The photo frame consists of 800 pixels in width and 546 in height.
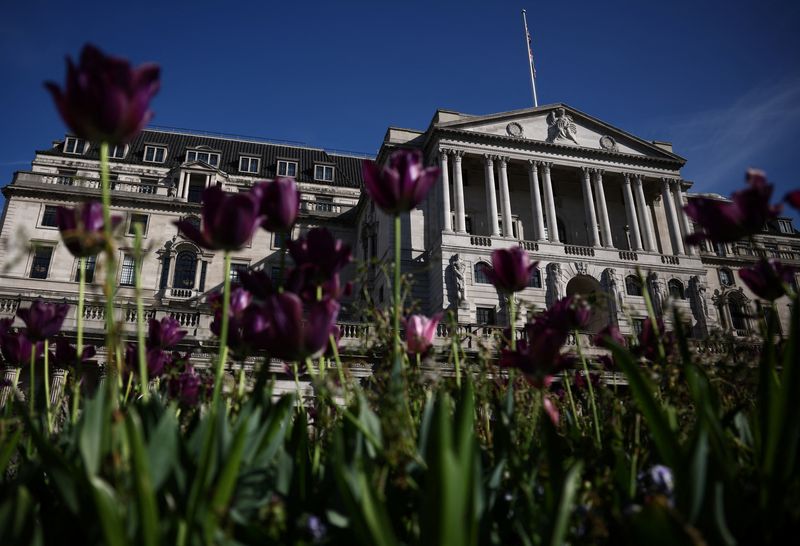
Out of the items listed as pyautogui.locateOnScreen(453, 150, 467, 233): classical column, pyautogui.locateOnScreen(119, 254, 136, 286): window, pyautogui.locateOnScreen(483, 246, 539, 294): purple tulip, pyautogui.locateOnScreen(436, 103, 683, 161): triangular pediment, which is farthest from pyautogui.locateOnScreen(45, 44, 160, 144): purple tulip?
pyautogui.locateOnScreen(119, 254, 136, 286): window

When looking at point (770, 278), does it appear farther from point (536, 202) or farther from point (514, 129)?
point (514, 129)

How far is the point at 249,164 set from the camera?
46.5m

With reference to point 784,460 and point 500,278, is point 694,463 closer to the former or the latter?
point 784,460

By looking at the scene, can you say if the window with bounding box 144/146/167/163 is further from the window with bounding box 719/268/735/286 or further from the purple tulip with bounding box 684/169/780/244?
the window with bounding box 719/268/735/286

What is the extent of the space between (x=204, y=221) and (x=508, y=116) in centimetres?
3559

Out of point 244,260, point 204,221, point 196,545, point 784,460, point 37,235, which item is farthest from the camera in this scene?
point 244,260

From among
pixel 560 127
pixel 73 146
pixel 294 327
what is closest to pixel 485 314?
pixel 560 127

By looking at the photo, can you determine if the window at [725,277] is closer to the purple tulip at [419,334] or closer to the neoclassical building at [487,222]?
the neoclassical building at [487,222]

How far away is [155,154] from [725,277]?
51870 millimetres

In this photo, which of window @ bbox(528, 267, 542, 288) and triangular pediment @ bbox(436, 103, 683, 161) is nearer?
window @ bbox(528, 267, 542, 288)

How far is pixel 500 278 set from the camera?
2.74 meters

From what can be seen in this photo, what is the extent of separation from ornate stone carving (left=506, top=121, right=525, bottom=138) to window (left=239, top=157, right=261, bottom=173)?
81.4ft

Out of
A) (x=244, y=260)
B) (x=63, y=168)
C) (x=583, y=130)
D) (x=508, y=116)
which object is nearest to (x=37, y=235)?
(x=63, y=168)

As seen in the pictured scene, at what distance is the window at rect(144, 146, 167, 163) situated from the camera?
4431 cm
